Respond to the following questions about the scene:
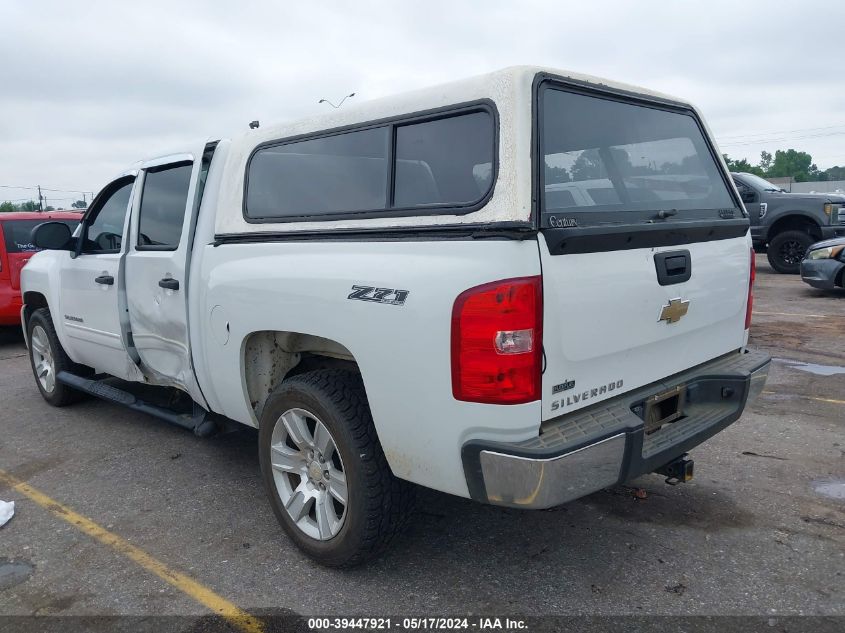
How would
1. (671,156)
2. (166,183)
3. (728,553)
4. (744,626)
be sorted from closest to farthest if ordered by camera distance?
(744,626)
(728,553)
(671,156)
(166,183)

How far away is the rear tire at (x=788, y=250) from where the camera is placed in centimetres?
1290

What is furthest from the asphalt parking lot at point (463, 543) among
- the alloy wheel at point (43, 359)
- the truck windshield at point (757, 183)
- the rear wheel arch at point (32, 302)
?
the truck windshield at point (757, 183)

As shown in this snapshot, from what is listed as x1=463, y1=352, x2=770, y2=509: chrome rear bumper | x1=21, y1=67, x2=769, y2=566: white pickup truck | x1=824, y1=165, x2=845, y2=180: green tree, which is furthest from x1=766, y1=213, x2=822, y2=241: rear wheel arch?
x1=824, y1=165, x2=845, y2=180: green tree

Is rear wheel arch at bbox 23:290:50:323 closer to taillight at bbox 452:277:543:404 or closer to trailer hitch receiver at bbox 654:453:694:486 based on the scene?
taillight at bbox 452:277:543:404

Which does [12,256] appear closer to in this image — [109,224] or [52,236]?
[52,236]

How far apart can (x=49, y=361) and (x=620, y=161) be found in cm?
490

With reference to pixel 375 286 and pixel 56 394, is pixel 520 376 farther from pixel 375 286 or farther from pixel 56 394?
pixel 56 394

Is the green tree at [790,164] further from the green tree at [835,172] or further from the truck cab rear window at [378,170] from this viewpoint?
the truck cab rear window at [378,170]

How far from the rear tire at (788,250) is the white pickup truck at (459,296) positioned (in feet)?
35.2

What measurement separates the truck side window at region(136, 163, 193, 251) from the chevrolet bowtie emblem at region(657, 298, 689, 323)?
262 centimetres

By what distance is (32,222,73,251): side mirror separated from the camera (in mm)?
4660

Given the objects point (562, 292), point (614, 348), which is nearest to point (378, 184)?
point (562, 292)

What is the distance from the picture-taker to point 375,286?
263 centimetres

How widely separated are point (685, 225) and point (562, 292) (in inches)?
34.5
